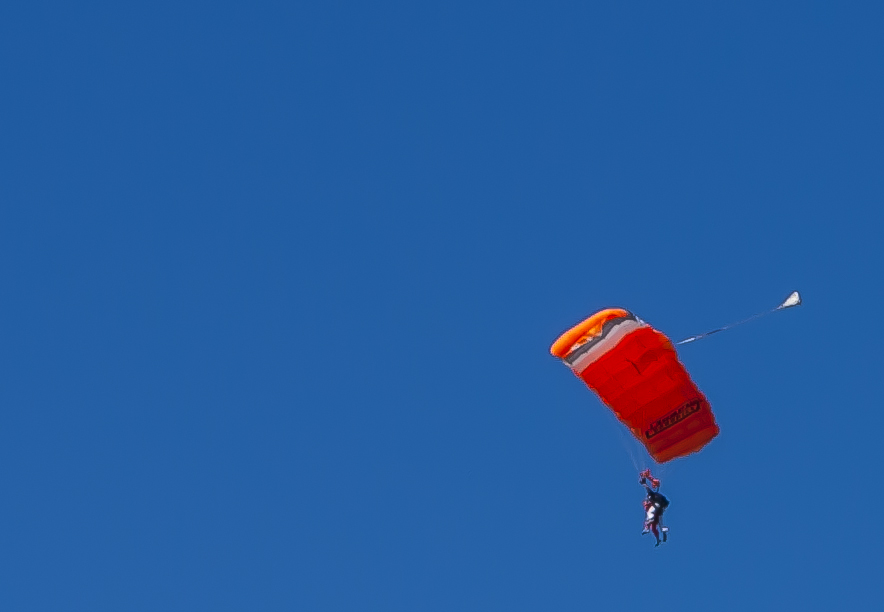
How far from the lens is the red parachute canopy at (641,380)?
35250 mm

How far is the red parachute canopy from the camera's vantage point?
3525 cm

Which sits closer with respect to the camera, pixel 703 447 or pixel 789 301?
pixel 789 301

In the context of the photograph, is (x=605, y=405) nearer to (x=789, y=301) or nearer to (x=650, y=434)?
(x=650, y=434)

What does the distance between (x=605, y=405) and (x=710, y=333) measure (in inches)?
121

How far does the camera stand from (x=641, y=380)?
36031mm

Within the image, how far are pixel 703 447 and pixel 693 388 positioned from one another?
45.4 inches

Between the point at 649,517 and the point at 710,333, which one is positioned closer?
the point at 710,333

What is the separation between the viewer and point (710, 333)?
34188 millimetres

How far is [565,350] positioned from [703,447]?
3367 millimetres

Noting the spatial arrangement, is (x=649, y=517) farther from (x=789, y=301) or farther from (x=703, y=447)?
(x=789, y=301)

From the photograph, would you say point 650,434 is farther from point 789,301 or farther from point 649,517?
point 789,301

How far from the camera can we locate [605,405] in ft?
120

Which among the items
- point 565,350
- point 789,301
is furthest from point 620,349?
point 789,301

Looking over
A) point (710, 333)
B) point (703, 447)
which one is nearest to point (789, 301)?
point (710, 333)
